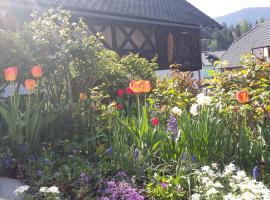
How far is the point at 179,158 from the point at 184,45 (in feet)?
45.8

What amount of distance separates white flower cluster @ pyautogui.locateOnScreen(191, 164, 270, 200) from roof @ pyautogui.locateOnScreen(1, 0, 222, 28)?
719cm

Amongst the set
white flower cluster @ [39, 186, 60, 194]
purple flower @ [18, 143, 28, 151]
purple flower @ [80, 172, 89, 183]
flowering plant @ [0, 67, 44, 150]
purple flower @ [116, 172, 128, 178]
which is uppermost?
flowering plant @ [0, 67, 44, 150]

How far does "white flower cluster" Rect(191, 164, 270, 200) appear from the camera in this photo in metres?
2.20

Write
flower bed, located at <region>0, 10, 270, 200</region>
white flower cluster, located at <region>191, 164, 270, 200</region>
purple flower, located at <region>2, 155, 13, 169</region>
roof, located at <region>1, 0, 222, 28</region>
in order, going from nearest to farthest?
white flower cluster, located at <region>191, 164, 270, 200</region> → flower bed, located at <region>0, 10, 270, 200</region> → purple flower, located at <region>2, 155, 13, 169</region> → roof, located at <region>1, 0, 222, 28</region>

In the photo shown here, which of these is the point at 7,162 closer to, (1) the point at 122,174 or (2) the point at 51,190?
(1) the point at 122,174

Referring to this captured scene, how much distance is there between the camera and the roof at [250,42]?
128ft

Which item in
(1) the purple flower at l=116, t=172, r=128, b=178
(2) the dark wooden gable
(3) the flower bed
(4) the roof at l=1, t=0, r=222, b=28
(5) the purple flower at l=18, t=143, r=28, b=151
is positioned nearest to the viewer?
(3) the flower bed

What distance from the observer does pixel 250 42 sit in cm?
4084

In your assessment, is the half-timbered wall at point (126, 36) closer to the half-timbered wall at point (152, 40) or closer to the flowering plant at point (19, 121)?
the half-timbered wall at point (152, 40)

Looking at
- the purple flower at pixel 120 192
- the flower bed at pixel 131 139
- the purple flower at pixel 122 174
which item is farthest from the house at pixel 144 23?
the purple flower at pixel 120 192

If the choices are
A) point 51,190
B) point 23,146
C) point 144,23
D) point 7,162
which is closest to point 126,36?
point 144,23

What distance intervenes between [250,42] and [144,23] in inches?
1154

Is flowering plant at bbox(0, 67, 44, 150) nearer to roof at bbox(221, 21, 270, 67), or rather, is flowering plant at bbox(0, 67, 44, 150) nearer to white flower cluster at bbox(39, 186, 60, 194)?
white flower cluster at bbox(39, 186, 60, 194)

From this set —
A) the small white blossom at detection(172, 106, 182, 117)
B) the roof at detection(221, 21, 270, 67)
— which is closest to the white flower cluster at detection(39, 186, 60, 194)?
the small white blossom at detection(172, 106, 182, 117)
